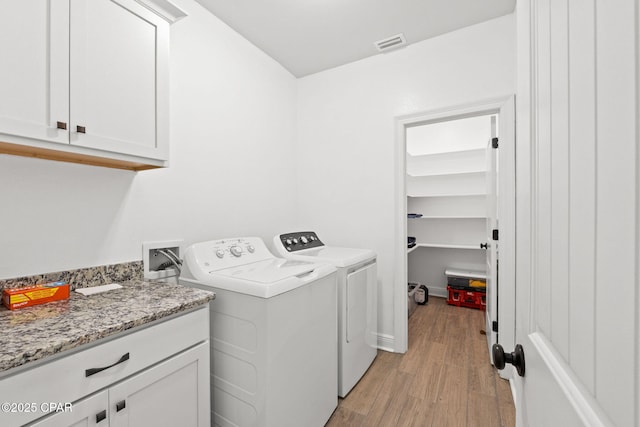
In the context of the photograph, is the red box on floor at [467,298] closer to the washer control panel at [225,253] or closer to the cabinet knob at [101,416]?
the washer control panel at [225,253]

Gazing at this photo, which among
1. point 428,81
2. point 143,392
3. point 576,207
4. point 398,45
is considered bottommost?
point 143,392

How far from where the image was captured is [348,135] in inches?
108

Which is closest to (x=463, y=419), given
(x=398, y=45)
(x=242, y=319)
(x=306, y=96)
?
(x=242, y=319)

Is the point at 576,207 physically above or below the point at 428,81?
below

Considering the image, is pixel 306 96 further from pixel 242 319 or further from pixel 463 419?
pixel 463 419

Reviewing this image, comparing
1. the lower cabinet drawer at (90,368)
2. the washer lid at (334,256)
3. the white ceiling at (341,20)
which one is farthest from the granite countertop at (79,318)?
the white ceiling at (341,20)

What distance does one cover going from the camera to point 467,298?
3555 mm

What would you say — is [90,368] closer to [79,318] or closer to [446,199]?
[79,318]

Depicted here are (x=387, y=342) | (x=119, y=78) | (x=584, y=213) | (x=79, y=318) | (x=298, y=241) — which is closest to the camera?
(x=584, y=213)

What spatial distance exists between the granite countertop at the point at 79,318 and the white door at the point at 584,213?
115 centimetres

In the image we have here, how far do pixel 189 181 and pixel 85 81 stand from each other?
0.84 meters

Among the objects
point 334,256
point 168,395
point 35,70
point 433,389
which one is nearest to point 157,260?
point 168,395

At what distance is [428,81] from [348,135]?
2.73ft

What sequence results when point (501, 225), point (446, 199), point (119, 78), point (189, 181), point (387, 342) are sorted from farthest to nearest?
point (446, 199) < point (387, 342) < point (501, 225) < point (189, 181) < point (119, 78)
